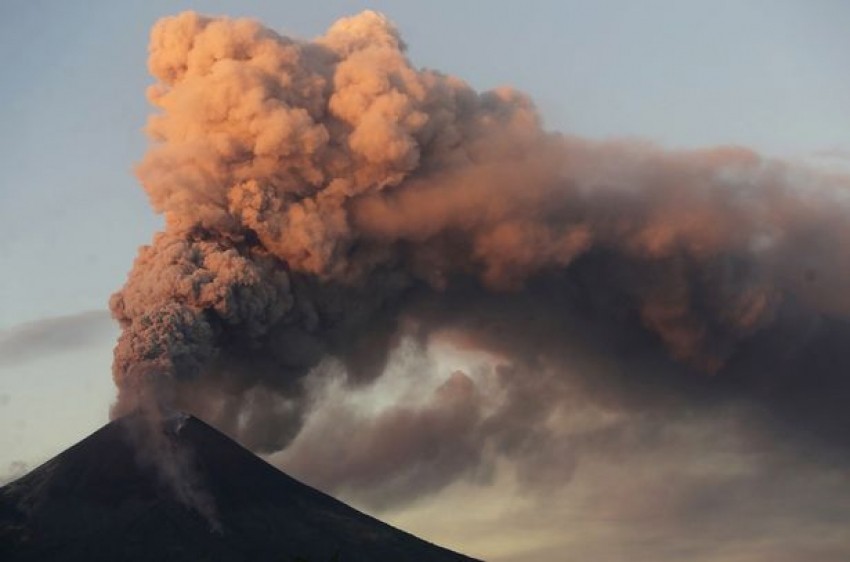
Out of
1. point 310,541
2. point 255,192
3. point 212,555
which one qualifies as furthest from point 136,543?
→ point 255,192

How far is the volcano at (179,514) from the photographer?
5497 centimetres

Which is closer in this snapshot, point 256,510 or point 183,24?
point 183,24

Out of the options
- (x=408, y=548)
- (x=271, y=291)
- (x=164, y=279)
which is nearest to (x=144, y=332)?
(x=164, y=279)

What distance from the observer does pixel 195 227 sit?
172 feet

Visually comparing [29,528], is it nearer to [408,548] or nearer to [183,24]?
[408,548]

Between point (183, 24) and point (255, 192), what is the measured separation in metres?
8.51

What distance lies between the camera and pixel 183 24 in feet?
181

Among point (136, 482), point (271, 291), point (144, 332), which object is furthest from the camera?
point (136, 482)

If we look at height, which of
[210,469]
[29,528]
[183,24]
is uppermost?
[183,24]

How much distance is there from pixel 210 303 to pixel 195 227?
3.56 meters

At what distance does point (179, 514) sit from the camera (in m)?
57.5

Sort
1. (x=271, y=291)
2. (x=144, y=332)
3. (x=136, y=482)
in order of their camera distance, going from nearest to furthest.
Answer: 1. (x=144, y=332)
2. (x=271, y=291)
3. (x=136, y=482)

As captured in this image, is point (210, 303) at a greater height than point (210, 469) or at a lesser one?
greater

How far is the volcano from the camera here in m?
55.0
